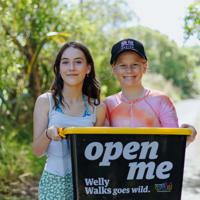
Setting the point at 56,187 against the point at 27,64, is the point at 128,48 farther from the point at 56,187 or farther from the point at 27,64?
the point at 27,64

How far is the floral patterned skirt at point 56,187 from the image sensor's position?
2.81 metres

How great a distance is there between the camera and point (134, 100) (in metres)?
2.95

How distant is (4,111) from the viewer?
23.9ft

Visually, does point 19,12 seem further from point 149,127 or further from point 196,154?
point 149,127

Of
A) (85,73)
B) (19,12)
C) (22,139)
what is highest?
(19,12)

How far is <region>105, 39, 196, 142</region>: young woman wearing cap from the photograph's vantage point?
2877mm

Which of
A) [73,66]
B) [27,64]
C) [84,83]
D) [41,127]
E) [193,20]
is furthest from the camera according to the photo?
[27,64]

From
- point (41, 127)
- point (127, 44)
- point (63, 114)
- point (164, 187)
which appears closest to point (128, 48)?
point (127, 44)

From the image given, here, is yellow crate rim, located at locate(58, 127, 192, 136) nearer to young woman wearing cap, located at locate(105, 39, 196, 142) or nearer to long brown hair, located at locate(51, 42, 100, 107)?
young woman wearing cap, located at locate(105, 39, 196, 142)

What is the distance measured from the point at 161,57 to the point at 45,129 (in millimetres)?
28496

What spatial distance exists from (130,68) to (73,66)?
0.34 meters

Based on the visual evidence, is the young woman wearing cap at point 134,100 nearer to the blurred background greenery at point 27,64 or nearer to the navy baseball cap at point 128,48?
the navy baseball cap at point 128,48

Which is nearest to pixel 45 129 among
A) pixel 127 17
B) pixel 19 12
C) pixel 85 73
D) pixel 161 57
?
pixel 85 73

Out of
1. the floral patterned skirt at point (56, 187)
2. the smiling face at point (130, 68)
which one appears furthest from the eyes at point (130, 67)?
the floral patterned skirt at point (56, 187)
